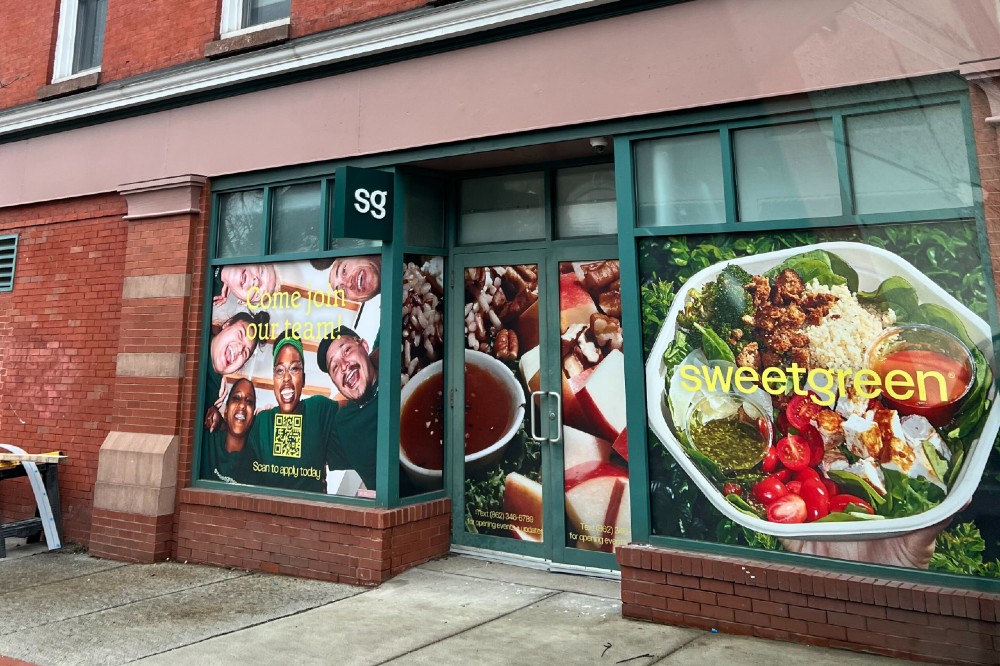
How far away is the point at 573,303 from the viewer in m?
5.85

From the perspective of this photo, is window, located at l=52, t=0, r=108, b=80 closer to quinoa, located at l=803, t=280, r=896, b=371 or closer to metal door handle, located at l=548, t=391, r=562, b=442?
metal door handle, located at l=548, t=391, r=562, b=442

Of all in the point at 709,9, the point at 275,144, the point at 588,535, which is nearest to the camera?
the point at 709,9

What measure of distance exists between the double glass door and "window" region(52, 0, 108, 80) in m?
5.80

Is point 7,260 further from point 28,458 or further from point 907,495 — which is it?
point 907,495

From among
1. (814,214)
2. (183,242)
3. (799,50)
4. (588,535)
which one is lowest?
(588,535)

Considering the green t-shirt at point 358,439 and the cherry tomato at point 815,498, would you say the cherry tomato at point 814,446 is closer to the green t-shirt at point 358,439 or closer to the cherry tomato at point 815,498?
the cherry tomato at point 815,498

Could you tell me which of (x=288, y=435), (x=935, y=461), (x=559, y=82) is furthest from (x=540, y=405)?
(x=935, y=461)

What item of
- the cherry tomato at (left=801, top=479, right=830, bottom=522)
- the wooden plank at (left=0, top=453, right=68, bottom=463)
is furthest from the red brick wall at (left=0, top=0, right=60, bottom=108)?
the cherry tomato at (left=801, top=479, right=830, bottom=522)

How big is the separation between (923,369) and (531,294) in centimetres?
306

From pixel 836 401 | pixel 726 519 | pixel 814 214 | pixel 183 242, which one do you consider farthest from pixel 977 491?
pixel 183 242

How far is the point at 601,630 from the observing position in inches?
173

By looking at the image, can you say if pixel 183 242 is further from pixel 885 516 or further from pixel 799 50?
pixel 885 516

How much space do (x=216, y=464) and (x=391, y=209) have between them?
9.95 feet

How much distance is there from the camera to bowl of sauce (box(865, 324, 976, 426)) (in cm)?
401
